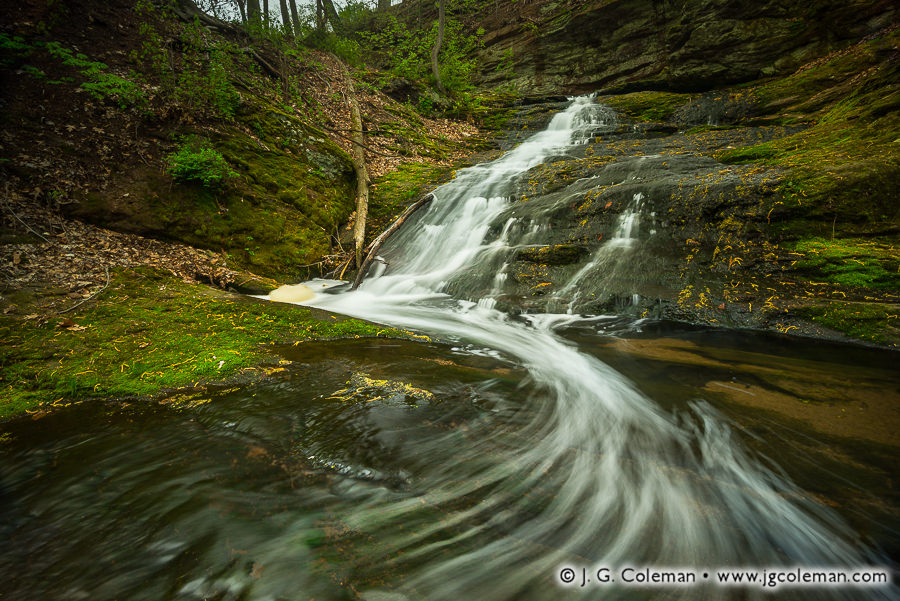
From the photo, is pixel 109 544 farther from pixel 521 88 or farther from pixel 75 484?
pixel 521 88

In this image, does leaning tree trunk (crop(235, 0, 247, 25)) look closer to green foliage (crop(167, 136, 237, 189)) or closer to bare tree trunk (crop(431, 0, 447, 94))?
bare tree trunk (crop(431, 0, 447, 94))

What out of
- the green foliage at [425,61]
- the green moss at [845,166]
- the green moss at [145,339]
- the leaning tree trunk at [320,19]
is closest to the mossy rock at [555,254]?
the green moss at [845,166]

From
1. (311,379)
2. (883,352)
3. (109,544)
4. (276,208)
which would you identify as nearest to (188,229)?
(276,208)

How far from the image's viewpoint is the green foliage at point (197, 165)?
617 cm

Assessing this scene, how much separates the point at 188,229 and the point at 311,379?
16.4 feet

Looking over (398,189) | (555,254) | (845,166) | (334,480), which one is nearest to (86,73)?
(398,189)

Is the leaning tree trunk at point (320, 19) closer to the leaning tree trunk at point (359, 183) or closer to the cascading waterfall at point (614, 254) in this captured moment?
the leaning tree trunk at point (359, 183)

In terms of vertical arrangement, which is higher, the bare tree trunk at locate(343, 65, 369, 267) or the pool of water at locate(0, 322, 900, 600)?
the bare tree trunk at locate(343, 65, 369, 267)

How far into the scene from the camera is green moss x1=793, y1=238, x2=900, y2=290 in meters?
4.25

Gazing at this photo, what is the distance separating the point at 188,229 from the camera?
6.12m

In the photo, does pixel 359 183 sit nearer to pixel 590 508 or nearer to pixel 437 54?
pixel 590 508

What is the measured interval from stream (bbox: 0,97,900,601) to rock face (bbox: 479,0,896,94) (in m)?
14.4

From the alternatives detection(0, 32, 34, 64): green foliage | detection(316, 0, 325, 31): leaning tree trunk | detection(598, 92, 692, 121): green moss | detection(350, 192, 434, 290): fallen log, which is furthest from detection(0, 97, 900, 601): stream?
detection(316, 0, 325, 31): leaning tree trunk

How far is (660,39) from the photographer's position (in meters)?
15.7
